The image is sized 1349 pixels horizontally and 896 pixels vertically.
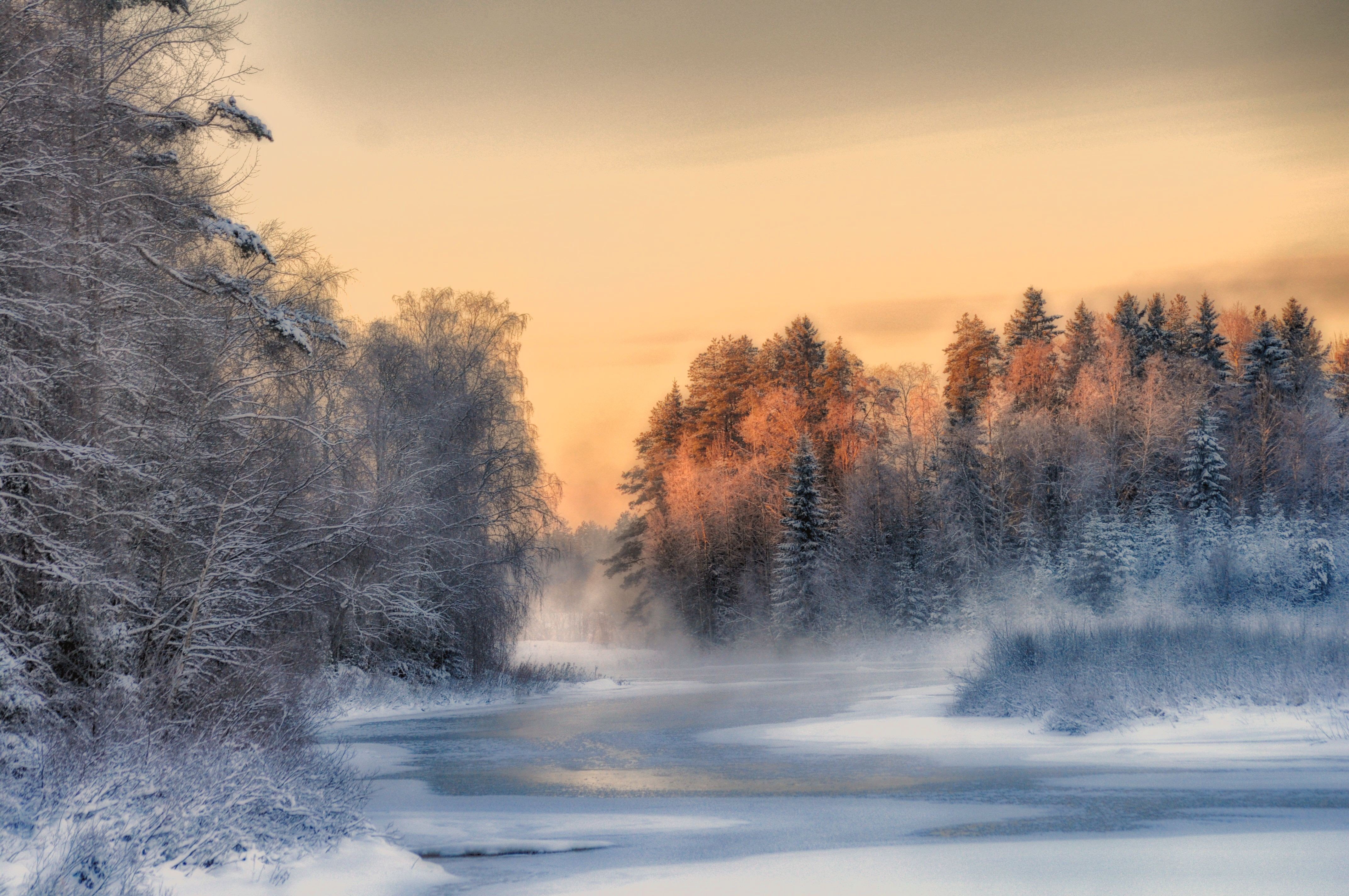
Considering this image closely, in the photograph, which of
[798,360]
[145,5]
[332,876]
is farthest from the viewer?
[798,360]

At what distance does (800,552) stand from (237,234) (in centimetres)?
4163

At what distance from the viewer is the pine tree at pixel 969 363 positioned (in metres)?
62.7

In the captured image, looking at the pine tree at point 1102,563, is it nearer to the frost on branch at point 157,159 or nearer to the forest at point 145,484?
the forest at point 145,484

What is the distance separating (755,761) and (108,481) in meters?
9.60

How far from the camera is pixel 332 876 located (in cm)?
862

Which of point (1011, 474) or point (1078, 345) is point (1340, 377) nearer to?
point (1078, 345)

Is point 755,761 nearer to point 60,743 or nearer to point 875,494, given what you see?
point 60,743

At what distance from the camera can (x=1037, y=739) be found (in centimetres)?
1744

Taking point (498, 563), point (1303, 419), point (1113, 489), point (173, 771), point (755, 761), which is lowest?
point (755, 761)

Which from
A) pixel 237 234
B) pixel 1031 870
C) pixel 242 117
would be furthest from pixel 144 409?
pixel 1031 870

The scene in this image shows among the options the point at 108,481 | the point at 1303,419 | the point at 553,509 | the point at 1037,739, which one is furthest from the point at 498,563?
the point at 1303,419

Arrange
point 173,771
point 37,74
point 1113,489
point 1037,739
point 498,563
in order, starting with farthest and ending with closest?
1. point 1113,489
2. point 498,563
3. point 1037,739
4. point 37,74
5. point 173,771

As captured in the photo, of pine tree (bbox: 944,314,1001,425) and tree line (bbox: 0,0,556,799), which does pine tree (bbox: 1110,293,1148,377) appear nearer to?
pine tree (bbox: 944,314,1001,425)

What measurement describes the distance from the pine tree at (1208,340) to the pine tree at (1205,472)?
1027cm
